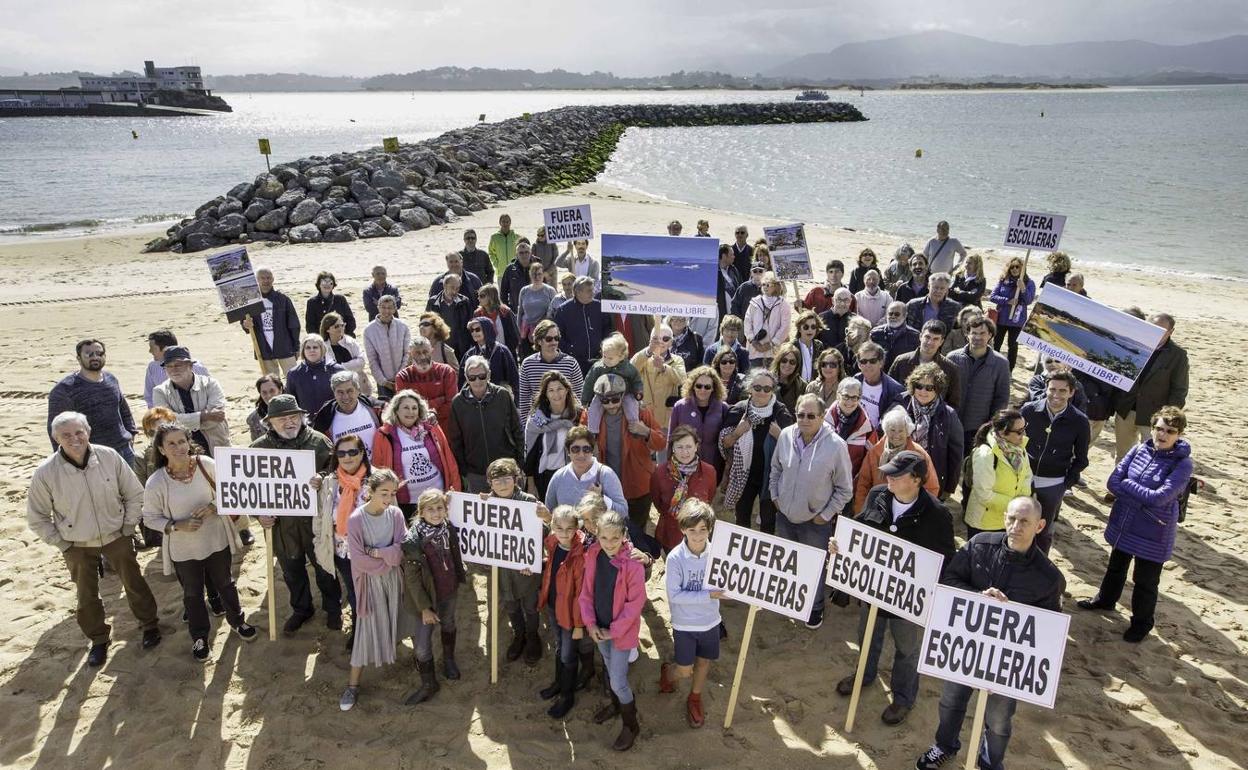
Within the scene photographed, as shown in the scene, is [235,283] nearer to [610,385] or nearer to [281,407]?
[281,407]

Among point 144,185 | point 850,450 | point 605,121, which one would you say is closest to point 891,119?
point 605,121

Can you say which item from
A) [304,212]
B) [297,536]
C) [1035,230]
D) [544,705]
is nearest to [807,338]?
[544,705]

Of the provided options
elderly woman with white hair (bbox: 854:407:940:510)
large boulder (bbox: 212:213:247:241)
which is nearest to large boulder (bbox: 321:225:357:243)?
large boulder (bbox: 212:213:247:241)

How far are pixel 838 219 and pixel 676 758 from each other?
32.1 metres

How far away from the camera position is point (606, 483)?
593 centimetres

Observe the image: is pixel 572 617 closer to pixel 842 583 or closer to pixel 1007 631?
pixel 842 583

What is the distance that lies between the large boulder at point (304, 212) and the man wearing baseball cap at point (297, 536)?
871 inches

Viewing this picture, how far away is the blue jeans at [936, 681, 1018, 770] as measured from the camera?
4.79 metres

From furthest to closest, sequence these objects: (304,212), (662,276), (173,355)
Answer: (304,212) < (662,276) < (173,355)

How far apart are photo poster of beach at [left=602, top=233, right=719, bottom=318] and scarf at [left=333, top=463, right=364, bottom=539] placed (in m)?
4.04

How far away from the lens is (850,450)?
259 inches

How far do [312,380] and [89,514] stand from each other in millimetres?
2168

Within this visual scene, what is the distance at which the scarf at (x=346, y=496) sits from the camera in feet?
19.3

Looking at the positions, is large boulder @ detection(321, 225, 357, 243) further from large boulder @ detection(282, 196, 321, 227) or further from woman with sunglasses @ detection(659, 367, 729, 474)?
woman with sunglasses @ detection(659, 367, 729, 474)
